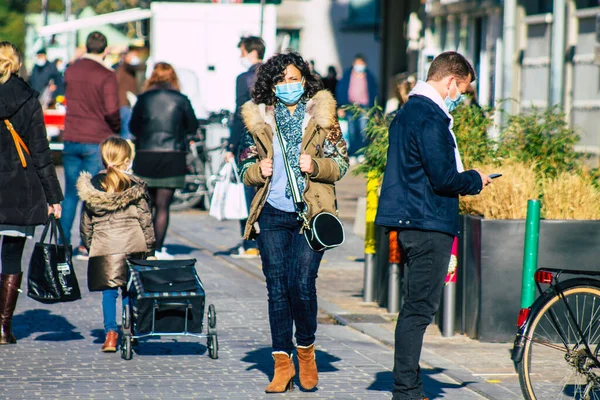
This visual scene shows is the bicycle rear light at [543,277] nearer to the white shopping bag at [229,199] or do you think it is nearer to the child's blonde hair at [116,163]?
the child's blonde hair at [116,163]

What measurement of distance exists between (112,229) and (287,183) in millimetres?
1651

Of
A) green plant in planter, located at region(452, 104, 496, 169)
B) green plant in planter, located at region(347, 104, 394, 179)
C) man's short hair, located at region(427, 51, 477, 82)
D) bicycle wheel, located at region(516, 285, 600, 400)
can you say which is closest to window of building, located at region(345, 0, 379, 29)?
green plant in planter, located at region(347, 104, 394, 179)

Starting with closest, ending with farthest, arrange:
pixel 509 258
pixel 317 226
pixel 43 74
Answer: pixel 317 226, pixel 509 258, pixel 43 74

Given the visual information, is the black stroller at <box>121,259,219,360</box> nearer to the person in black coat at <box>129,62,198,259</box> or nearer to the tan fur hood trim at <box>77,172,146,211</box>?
the tan fur hood trim at <box>77,172,146,211</box>

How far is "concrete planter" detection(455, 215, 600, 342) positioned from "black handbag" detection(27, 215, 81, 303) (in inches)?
104

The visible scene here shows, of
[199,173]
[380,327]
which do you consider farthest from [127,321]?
[199,173]

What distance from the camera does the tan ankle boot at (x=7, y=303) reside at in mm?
7738

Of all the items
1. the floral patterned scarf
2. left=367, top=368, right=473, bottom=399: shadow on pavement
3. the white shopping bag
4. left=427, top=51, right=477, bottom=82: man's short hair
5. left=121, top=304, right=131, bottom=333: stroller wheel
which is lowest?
left=367, top=368, right=473, bottom=399: shadow on pavement

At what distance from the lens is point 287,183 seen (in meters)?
6.43

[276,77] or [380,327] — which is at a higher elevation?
[276,77]

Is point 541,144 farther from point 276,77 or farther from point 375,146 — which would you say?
point 276,77

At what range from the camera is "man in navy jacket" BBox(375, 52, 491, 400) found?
5.77m

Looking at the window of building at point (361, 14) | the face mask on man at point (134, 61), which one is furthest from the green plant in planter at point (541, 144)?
the window of building at point (361, 14)

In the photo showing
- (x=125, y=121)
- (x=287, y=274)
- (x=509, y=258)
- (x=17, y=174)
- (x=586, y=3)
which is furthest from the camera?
(x=125, y=121)
